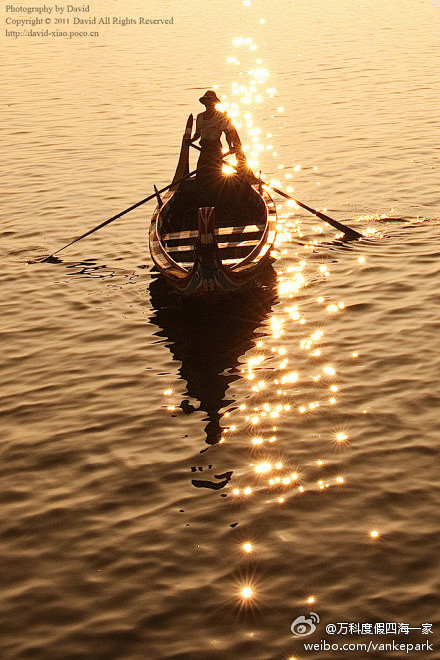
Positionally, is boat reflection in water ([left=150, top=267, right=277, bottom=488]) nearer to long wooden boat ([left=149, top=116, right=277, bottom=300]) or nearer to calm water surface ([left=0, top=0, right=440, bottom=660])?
calm water surface ([left=0, top=0, right=440, bottom=660])

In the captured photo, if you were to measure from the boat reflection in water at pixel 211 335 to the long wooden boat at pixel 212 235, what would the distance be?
1.79 feet

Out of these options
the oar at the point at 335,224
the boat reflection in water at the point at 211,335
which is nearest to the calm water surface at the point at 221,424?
the boat reflection in water at the point at 211,335

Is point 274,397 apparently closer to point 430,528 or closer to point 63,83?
point 430,528

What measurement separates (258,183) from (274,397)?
276 inches

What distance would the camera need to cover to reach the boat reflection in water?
1260cm

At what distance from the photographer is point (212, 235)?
13812 mm

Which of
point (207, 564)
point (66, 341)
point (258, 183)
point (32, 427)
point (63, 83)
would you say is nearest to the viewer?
point (207, 564)

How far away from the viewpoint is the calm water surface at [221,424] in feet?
27.5

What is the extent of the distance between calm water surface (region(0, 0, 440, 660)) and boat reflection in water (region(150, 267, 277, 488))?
0.17 feet

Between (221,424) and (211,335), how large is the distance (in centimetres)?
309

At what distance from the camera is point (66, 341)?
14562 mm

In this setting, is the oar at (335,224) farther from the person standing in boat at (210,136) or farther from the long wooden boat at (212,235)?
the person standing in boat at (210,136)

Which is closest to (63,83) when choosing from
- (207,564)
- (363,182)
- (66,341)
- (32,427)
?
(363,182)

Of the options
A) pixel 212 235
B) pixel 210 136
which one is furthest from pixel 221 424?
pixel 210 136
